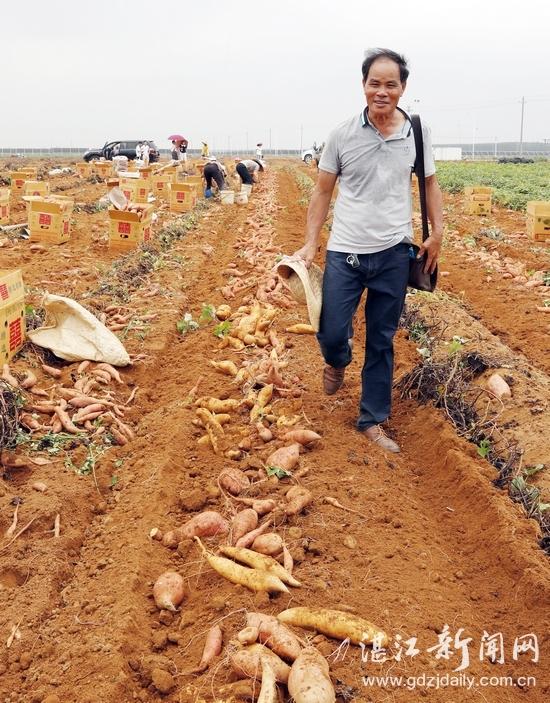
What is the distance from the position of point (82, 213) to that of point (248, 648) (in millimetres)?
13870

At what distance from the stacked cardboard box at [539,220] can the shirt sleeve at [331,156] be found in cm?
926

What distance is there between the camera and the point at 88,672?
92.6 inches

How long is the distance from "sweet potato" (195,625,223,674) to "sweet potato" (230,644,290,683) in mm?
144

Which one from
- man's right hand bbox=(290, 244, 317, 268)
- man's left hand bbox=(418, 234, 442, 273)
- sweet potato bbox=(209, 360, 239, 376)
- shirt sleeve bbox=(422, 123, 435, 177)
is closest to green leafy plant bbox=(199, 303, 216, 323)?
sweet potato bbox=(209, 360, 239, 376)

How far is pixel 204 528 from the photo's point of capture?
10.4ft

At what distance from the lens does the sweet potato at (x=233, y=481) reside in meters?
3.51

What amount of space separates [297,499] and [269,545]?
373 millimetres

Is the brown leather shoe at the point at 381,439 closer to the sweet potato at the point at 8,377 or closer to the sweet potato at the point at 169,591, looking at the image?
the sweet potato at the point at 169,591

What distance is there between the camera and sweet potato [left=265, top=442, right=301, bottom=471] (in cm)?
369

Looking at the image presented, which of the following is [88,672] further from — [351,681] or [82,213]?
[82,213]

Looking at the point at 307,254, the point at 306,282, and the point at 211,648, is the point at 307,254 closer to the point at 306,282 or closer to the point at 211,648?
the point at 306,282

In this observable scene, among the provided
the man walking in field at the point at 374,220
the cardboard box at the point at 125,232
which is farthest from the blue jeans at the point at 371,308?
the cardboard box at the point at 125,232

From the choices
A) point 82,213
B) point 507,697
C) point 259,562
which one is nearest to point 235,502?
point 259,562

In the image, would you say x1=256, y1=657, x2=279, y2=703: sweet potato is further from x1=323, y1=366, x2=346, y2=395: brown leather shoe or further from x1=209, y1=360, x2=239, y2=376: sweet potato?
x1=209, y1=360, x2=239, y2=376: sweet potato
